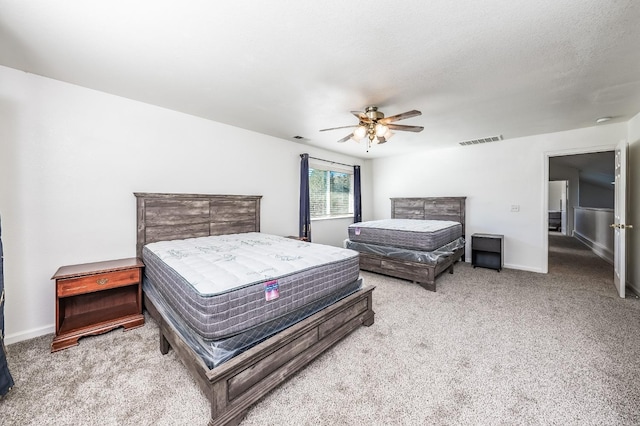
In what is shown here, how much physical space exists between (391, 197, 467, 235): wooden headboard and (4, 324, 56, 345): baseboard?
5.93m

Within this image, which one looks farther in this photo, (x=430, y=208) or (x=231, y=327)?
(x=430, y=208)

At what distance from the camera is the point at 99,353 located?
210 cm

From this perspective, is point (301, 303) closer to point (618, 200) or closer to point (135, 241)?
point (135, 241)

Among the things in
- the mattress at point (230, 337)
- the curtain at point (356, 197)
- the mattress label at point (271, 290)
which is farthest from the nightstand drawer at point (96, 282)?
the curtain at point (356, 197)

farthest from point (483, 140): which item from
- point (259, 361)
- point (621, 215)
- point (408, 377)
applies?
point (259, 361)

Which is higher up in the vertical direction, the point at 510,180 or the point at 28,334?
the point at 510,180

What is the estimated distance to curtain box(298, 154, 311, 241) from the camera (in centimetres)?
480

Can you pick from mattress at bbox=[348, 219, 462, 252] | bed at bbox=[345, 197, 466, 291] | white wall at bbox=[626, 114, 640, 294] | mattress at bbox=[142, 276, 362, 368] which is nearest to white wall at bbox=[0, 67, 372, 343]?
mattress at bbox=[142, 276, 362, 368]

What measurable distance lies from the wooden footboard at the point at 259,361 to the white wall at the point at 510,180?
164 inches

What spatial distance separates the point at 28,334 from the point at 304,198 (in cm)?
378

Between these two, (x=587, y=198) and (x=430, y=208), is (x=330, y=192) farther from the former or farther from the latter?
(x=587, y=198)

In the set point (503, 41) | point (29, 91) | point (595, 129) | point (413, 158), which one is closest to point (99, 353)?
point (29, 91)

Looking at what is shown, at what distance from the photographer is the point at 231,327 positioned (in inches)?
57.4

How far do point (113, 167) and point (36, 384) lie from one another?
2.07 m
